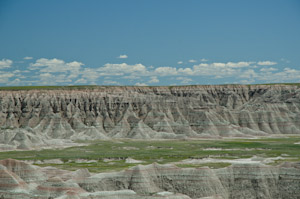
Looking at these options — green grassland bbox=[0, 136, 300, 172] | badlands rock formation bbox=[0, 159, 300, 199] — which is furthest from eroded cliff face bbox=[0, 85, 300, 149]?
badlands rock formation bbox=[0, 159, 300, 199]

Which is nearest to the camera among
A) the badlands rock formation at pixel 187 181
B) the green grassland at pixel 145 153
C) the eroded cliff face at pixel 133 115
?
the badlands rock formation at pixel 187 181

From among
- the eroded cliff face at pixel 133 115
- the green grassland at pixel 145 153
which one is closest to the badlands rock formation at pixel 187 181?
the green grassland at pixel 145 153

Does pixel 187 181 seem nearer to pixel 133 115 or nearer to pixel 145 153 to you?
pixel 145 153

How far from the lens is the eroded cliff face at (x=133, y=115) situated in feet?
408

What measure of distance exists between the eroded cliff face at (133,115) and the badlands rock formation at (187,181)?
227ft

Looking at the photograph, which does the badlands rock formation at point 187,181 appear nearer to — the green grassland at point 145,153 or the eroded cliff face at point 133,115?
the green grassland at point 145,153

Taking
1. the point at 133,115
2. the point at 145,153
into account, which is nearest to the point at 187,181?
the point at 145,153

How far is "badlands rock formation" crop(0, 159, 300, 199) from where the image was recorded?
45.7 meters

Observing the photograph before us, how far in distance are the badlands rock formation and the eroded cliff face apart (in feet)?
227

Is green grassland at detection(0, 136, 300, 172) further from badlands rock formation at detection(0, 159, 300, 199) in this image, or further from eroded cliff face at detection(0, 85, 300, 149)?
eroded cliff face at detection(0, 85, 300, 149)

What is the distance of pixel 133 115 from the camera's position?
13138cm

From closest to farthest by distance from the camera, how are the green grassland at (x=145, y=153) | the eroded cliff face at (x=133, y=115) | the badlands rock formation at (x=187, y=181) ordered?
the badlands rock formation at (x=187, y=181) → the green grassland at (x=145, y=153) → the eroded cliff face at (x=133, y=115)

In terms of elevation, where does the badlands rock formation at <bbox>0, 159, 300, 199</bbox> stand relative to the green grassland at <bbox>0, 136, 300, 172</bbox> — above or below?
above

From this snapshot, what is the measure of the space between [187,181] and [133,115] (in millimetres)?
84060
